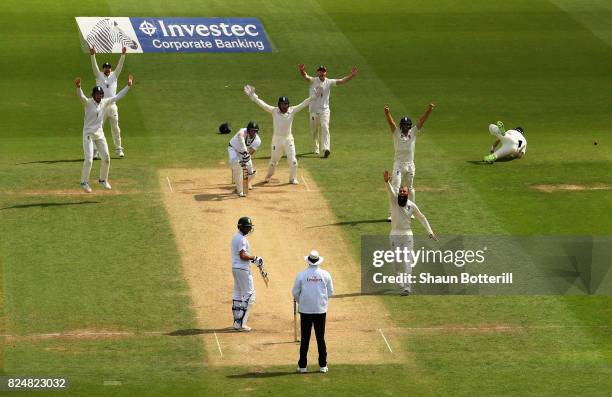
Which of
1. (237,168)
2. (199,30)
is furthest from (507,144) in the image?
(199,30)

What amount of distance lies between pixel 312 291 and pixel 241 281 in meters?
2.72

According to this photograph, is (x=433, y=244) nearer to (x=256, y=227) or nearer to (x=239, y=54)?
(x=256, y=227)

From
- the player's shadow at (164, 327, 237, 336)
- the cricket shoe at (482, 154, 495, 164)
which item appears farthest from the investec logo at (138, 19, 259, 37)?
the player's shadow at (164, 327, 237, 336)

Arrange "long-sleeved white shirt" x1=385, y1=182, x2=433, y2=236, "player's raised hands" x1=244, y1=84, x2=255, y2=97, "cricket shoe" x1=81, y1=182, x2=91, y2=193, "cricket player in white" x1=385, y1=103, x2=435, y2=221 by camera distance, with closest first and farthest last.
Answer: "long-sleeved white shirt" x1=385, y1=182, x2=433, y2=236 → "cricket player in white" x1=385, y1=103, x2=435, y2=221 → "player's raised hands" x1=244, y1=84, x2=255, y2=97 → "cricket shoe" x1=81, y1=182, x2=91, y2=193

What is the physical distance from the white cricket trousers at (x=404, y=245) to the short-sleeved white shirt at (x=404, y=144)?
4301mm

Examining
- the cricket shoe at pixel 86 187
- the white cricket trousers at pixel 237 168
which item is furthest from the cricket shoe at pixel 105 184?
the white cricket trousers at pixel 237 168

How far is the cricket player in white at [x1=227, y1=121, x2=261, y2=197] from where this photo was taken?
120 ft

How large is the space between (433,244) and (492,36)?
2340cm

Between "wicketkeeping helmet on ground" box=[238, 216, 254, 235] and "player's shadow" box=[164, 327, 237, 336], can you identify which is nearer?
"wicketkeeping helmet on ground" box=[238, 216, 254, 235]

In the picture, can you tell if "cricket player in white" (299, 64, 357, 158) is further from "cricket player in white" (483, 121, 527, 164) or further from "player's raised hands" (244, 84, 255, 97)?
"cricket player in white" (483, 121, 527, 164)

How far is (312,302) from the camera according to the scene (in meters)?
26.5

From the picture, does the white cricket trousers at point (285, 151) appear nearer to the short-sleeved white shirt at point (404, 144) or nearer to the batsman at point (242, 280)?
the short-sleeved white shirt at point (404, 144)

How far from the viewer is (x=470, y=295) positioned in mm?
31266

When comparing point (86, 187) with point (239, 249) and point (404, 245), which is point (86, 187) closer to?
point (239, 249)
